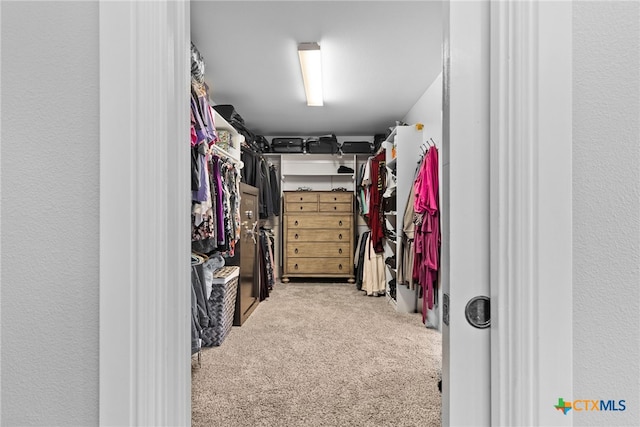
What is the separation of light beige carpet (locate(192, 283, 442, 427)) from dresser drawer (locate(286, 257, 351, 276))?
157 centimetres

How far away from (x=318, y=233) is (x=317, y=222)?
0.53ft

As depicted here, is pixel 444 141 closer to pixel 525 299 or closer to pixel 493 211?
pixel 493 211

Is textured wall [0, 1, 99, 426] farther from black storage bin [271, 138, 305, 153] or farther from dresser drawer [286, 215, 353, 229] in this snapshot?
black storage bin [271, 138, 305, 153]

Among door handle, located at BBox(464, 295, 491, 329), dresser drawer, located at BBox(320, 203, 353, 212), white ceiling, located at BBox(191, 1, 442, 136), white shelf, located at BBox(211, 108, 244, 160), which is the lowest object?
door handle, located at BBox(464, 295, 491, 329)

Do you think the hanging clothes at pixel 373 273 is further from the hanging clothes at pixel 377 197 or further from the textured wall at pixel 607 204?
the textured wall at pixel 607 204

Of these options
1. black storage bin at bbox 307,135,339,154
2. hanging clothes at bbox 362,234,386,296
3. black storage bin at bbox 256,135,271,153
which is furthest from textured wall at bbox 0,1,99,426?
black storage bin at bbox 307,135,339,154

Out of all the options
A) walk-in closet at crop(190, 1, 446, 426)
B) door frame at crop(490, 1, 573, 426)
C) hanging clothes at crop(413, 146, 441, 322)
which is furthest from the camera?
hanging clothes at crop(413, 146, 441, 322)

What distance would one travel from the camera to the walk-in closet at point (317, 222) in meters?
2.00

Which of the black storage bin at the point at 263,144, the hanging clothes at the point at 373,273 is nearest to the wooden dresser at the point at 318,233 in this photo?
the hanging clothes at the point at 373,273

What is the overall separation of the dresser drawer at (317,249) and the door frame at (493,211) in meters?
4.53

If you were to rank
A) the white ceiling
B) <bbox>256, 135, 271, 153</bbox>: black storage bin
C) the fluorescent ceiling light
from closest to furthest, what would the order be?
1. the white ceiling
2. the fluorescent ceiling light
3. <bbox>256, 135, 271, 153</bbox>: black storage bin

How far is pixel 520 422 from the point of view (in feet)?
1.81

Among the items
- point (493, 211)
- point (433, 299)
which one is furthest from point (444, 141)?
point (433, 299)

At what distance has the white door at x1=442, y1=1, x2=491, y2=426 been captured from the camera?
23.8 inches
